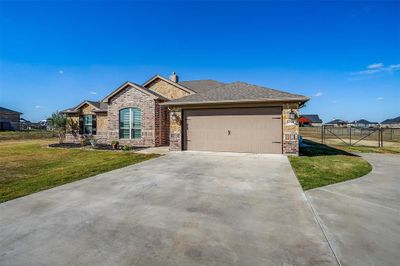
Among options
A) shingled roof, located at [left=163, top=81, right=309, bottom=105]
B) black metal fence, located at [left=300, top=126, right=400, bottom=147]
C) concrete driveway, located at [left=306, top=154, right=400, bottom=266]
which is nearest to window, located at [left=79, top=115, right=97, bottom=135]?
shingled roof, located at [left=163, top=81, right=309, bottom=105]

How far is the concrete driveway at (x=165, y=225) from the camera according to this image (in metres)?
2.65

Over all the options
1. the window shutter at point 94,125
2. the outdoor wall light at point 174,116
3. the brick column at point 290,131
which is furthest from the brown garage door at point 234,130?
the window shutter at point 94,125

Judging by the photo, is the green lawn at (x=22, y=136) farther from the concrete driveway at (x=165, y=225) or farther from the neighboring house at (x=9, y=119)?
the concrete driveway at (x=165, y=225)

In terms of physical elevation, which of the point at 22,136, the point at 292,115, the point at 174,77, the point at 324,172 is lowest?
the point at 324,172

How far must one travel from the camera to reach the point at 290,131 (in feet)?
35.0

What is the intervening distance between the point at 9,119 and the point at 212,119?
48573mm

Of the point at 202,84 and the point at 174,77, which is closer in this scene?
the point at 202,84

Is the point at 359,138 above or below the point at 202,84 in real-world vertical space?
Answer: below

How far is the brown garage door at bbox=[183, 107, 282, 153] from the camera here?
437 inches

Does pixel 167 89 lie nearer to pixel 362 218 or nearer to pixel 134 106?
pixel 134 106

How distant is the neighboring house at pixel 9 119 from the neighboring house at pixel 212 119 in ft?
114

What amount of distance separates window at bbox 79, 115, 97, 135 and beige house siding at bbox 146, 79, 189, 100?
585cm

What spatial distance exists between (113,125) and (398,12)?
19.0m

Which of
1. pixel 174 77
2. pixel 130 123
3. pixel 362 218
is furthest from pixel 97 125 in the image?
pixel 362 218
